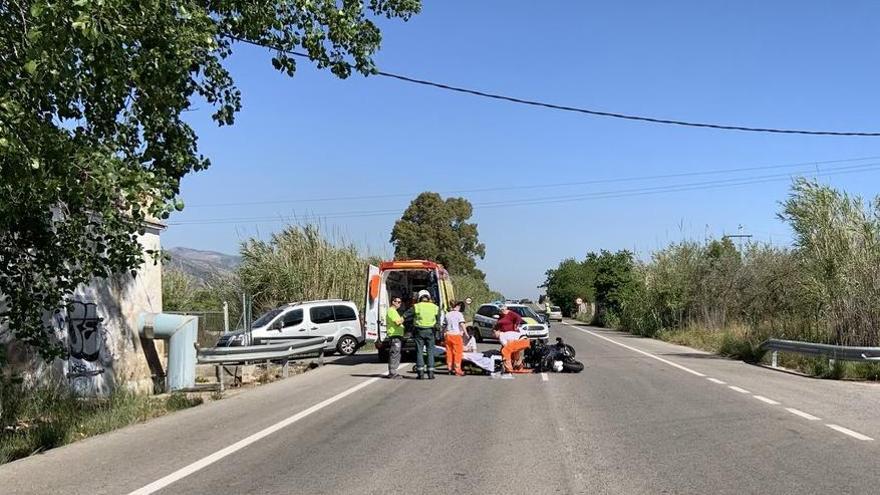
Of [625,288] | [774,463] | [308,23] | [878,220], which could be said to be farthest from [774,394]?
[625,288]

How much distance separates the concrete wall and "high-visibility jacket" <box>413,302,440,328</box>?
545 cm

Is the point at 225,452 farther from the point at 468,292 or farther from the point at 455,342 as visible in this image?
the point at 468,292

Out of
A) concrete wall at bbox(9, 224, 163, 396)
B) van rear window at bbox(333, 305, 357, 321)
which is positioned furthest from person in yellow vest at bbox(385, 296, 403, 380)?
van rear window at bbox(333, 305, 357, 321)

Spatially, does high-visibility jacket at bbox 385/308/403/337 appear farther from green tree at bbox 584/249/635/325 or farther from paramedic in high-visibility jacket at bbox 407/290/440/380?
green tree at bbox 584/249/635/325

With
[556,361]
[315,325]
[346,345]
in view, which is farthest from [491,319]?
[556,361]

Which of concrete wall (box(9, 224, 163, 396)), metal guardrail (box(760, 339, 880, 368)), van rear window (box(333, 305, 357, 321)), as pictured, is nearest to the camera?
concrete wall (box(9, 224, 163, 396))

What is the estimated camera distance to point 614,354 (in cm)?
2367

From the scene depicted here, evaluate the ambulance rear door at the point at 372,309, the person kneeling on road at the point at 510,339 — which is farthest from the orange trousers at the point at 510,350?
the ambulance rear door at the point at 372,309

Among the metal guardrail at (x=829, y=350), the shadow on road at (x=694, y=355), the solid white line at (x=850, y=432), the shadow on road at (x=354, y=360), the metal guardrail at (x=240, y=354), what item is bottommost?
the solid white line at (x=850, y=432)

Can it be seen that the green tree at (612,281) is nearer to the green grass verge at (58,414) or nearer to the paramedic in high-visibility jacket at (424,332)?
the paramedic in high-visibility jacket at (424,332)

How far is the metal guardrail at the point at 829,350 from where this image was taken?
15867 mm

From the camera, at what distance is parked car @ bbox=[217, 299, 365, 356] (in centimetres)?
2411

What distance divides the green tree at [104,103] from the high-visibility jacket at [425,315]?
6.55 meters

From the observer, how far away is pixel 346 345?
25.3 meters
